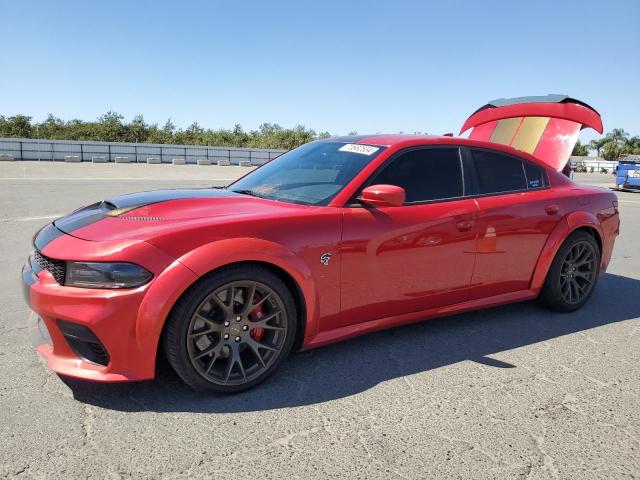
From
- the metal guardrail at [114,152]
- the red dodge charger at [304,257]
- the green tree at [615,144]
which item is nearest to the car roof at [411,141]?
the red dodge charger at [304,257]

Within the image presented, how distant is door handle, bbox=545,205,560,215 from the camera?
4184 millimetres

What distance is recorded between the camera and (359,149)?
371 centimetres

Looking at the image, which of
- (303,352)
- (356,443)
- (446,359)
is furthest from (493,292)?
(356,443)

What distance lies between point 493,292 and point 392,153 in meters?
1.39

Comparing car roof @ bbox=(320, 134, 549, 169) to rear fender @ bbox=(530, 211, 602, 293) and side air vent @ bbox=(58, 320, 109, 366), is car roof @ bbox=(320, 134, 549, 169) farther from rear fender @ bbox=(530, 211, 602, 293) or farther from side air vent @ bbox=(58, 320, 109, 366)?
side air vent @ bbox=(58, 320, 109, 366)

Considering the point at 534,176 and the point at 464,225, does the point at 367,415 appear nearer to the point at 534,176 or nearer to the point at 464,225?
the point at 464,225

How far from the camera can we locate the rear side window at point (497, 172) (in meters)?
3.96

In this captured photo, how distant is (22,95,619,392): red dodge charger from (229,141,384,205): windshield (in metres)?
0.02

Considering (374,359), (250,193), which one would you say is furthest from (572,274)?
(250,193)

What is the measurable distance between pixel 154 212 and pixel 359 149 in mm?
1531

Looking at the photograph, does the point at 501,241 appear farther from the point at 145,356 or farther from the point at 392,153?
the point at 145,356

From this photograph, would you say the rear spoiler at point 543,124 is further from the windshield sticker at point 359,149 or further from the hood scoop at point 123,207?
the hood scoop at point 123,207

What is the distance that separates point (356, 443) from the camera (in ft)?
7.99

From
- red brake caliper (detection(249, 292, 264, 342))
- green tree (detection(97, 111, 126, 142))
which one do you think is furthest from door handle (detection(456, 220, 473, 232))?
green tree (detection(97, 111, 126, 142))
